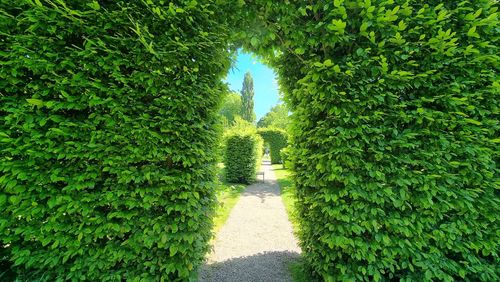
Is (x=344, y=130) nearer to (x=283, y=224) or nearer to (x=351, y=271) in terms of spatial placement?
(x=351, y=271)

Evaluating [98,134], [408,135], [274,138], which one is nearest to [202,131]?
[98,134]

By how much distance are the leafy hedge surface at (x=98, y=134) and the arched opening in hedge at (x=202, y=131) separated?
0.02 m

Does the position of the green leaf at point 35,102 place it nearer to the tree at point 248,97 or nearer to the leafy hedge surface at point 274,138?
the leafy hedge surface at point 274,138

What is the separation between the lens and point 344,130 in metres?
2.46

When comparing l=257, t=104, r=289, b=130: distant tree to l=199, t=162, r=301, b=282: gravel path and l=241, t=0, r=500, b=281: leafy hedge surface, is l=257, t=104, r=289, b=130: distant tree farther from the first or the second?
l=241, t=0, r=500, b=281: leafy hedge surface

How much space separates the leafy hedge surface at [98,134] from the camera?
225cm

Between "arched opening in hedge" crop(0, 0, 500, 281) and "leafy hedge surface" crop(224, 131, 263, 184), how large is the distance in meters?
9.16

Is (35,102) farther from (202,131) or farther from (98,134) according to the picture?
(202,131)

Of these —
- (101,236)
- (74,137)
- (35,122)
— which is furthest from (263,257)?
(35,122)

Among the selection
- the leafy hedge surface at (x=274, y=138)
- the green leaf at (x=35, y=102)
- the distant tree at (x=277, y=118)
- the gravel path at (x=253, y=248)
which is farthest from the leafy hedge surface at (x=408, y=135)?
the leafy hedge surface at (x=274, y=138)

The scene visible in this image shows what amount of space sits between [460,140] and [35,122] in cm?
489

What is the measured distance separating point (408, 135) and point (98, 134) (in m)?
3.48

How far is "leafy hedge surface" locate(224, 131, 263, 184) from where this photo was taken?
11.9 metres

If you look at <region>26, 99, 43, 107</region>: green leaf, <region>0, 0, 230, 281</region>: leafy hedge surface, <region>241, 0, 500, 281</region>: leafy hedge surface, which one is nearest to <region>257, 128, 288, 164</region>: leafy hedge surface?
<region>241, 0, 500, 281</region>: leafy hedge surface
